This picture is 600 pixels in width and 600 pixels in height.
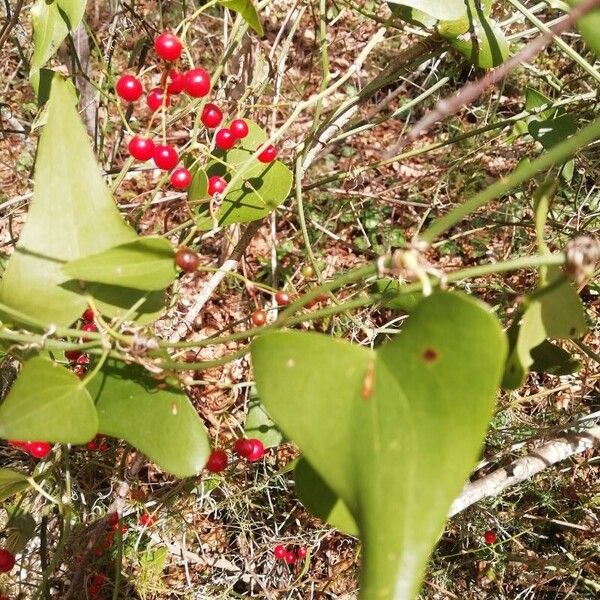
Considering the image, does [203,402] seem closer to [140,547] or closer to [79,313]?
[140,547]

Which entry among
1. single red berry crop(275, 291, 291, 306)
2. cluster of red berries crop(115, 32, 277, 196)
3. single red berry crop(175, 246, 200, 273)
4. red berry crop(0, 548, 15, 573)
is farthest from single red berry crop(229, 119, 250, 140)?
red berry crop(0, 548, 15, 573)

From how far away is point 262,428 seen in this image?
3.75ft

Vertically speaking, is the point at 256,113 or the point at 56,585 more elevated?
the point at 256,113

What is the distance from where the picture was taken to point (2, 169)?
203 cm

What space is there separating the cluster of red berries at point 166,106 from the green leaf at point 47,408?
1.14 ft

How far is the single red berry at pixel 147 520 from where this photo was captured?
144 centimetres

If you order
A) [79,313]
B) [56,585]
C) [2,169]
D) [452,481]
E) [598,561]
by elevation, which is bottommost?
[56,585]

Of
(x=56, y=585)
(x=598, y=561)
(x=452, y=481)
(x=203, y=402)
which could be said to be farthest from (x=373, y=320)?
(x=452, y=481)

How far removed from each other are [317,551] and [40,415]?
1119mm

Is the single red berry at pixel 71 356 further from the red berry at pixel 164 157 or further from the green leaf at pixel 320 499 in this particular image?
the green leaf at pixel 320 499

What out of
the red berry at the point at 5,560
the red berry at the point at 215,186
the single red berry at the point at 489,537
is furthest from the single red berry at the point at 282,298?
the single red berry at the point at 489,537

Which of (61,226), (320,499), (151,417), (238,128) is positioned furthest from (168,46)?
(320,499)

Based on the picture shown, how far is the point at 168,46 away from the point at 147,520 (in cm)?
102

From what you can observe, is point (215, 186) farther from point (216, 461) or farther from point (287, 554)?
point (287, 554)
